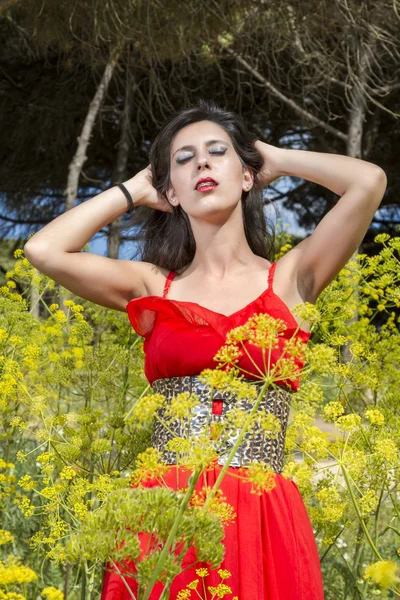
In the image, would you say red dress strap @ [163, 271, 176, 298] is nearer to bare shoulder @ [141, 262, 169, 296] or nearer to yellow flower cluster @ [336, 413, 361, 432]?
bare shoulder @ [141, 262, 169, 296]

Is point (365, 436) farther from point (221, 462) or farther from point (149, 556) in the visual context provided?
point (149, 556)

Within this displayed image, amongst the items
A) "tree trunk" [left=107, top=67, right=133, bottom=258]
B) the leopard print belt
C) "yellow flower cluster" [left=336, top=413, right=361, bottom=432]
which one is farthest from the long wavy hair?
"tree trunk" [left=107, top=67, right=133, bottom=258]

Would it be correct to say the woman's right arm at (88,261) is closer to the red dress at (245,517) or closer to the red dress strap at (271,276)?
the red dress at (245,517)

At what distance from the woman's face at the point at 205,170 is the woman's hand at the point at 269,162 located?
45 mm

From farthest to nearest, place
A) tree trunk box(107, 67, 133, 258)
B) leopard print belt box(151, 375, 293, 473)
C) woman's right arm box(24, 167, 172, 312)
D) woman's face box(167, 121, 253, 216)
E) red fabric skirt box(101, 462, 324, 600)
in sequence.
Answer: tree trunk box(107, 67, 133, 258) < woman's right arm box(24, 167, 172, 312) < woman's face box(167, 121, 253, 216) < leopard print belt box(151, 375, 293, 473) < red fabric skirt box(101, 462, 324, 600)

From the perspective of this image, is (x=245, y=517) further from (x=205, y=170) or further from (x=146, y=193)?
(x=146, y=193)

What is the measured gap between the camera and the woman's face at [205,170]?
2.17m

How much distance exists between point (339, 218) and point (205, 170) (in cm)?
37

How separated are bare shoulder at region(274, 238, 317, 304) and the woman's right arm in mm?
395

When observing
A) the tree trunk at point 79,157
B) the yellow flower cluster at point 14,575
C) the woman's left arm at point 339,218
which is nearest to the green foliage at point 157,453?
the yellow flower cluster at point 14,575

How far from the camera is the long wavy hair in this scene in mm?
Result: 2387

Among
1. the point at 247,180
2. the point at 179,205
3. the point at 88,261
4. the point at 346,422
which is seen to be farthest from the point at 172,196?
the point at 346,422

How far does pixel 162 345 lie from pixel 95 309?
1243mm

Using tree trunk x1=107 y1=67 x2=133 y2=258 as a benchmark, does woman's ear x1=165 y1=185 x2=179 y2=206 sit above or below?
below
